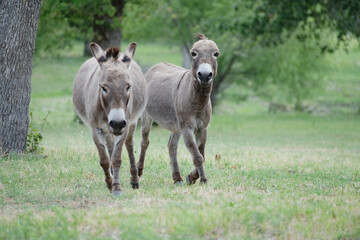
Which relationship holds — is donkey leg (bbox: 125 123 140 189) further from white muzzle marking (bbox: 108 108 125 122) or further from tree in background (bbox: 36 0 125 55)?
tree in background (bbox: 36 0 125 55)

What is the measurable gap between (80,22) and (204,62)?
12057 millimetres

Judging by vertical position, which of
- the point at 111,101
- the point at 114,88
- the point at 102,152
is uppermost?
the point at 114,88

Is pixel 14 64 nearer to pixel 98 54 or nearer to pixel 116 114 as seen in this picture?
pixel 98 54

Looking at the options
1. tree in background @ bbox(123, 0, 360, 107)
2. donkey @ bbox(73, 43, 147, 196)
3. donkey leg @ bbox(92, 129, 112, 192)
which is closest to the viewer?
donkey @ bbox(73, 43, 147, 196)

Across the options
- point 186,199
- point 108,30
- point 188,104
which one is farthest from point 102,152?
point 108,30

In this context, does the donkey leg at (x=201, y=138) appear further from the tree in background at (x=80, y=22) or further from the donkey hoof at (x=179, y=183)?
the tree in background at (x=80, y=22)

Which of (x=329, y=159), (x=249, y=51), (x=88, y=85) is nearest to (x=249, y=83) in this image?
(x=249, y=51)

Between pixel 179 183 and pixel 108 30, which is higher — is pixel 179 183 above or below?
below

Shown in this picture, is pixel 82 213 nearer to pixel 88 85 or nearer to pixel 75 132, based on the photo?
pixel 88 85

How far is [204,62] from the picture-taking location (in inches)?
305

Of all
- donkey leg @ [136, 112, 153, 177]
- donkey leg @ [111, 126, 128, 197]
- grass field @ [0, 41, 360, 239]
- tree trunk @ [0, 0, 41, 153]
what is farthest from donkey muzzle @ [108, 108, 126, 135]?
tree trunk @ [0, 0, 41, 153]

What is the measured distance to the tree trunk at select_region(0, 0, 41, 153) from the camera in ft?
31.8

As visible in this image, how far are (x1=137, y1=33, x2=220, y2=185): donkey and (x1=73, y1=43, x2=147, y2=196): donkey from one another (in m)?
0.57

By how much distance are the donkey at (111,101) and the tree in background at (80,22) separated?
8195 millimetres
